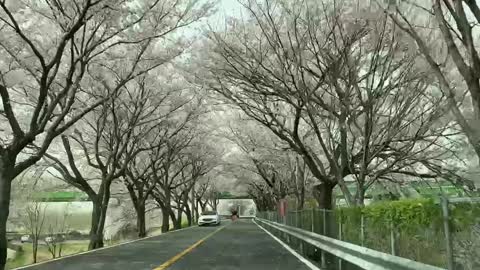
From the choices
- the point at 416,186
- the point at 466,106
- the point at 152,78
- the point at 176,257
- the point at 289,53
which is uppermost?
the point at 152,78

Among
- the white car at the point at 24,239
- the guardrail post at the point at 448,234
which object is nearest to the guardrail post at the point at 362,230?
the guardrail post at the point at 448,234

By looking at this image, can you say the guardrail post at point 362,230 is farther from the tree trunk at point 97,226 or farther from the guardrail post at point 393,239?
the tree trunk at point 97,226

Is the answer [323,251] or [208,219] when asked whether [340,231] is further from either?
[208,219]

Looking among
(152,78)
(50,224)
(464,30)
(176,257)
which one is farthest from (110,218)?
(464,30)


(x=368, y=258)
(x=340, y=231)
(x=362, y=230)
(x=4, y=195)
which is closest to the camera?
(x=368, y=258)

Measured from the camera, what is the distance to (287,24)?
17812 mm

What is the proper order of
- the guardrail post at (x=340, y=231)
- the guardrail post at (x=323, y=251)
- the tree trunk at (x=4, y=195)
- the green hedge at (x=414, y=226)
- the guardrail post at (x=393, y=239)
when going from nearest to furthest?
the green hedge at (x=414, y=226) < the guardrail post at (x=393, y=239) < the guardrail post at (x=340, y=231) < the guardrail post at (x=323, y=251) < the tree trunk at (x=4, y=195)

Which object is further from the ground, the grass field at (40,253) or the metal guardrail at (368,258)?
the metal guardrail at (368,258)

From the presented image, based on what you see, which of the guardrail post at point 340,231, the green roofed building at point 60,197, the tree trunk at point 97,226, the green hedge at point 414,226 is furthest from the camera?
the green roofed building at point 60,197

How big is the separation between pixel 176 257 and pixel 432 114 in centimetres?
925

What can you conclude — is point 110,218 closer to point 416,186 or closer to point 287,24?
point 416,186

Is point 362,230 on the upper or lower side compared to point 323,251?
upper

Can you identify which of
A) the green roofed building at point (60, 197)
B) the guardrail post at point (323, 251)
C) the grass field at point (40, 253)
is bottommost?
the grass field at point (40, 253)

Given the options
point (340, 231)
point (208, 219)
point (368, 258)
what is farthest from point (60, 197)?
point (368, 258)
